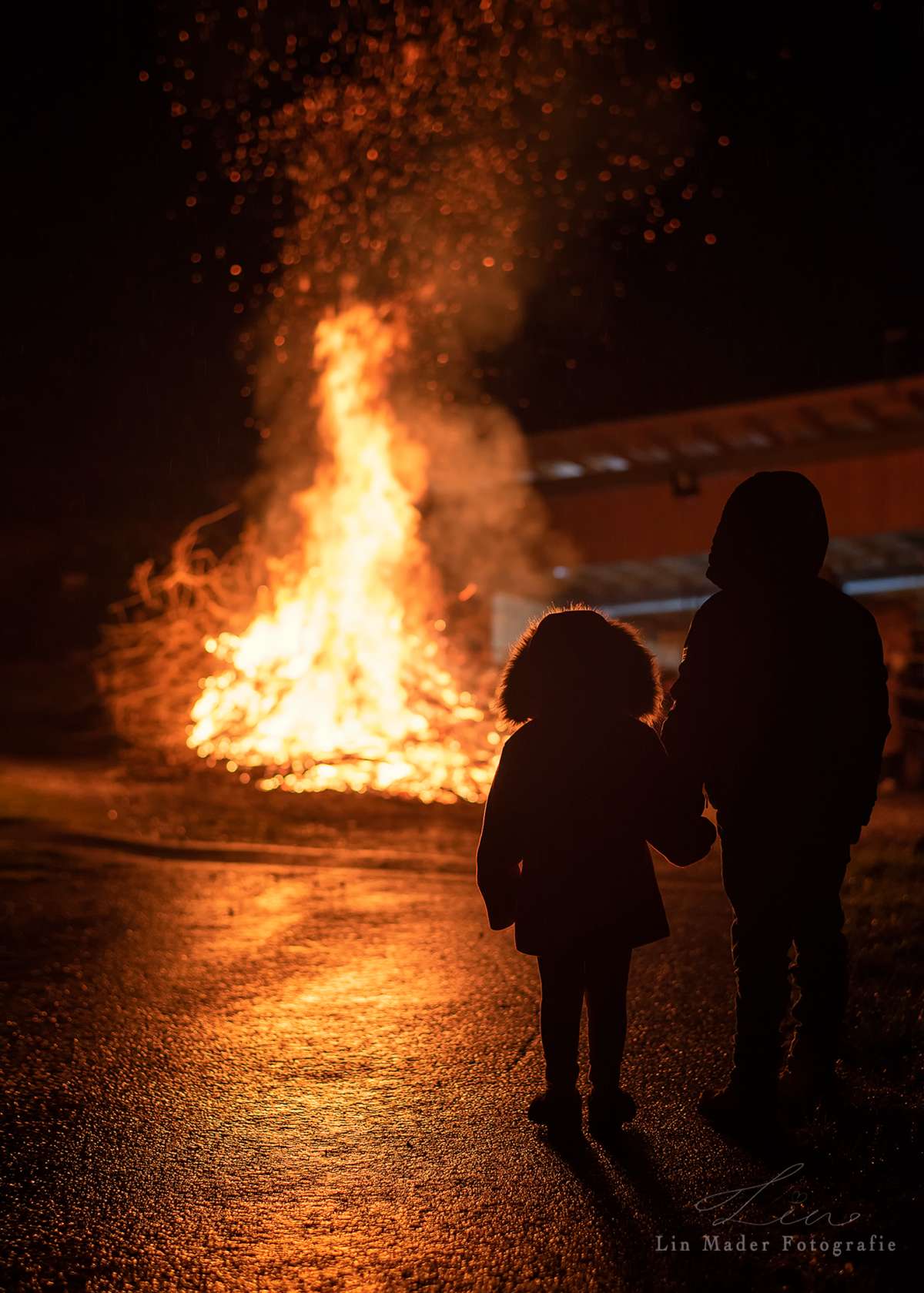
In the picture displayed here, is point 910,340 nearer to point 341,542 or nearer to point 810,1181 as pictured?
point 341,542

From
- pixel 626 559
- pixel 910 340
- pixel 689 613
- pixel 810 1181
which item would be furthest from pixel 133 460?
pixel 810 1181

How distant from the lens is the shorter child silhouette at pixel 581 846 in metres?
3.50

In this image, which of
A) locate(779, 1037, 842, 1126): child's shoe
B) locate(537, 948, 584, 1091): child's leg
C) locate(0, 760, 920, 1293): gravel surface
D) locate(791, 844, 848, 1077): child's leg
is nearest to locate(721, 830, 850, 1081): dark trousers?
locate(791, 844, 848, 1077): child's leg

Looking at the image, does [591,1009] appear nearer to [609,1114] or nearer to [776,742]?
[609,1114]

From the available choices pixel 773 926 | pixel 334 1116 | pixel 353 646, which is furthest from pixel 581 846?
pixel 353 646

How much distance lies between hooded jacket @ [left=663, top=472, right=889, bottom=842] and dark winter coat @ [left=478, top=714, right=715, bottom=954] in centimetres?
13

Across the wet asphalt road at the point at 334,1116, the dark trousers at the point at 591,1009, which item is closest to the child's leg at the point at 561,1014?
the dark trousers at the point at 591,1009

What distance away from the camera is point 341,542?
13.0 meters

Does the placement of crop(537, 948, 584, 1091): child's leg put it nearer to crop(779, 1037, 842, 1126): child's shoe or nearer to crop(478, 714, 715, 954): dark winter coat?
crop(478, 714, 715, 954): dark winter coat

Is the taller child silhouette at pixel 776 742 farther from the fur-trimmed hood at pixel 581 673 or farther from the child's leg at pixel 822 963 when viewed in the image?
the fur-trimmed hood at pixel 581 673

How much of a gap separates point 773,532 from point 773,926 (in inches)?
48.2

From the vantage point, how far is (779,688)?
136 inches

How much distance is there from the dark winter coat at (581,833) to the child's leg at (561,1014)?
0.07 m

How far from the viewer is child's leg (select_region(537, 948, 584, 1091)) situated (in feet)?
11.5
